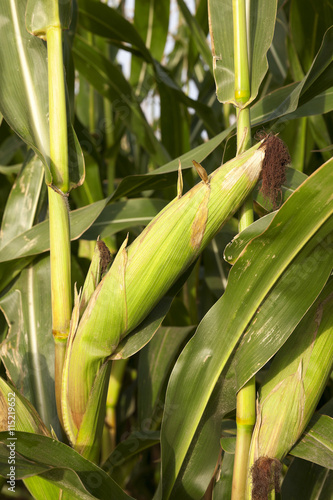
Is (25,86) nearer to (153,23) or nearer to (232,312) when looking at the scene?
(232,312)

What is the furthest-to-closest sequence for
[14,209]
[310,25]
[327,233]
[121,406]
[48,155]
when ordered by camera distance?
[121,406], [310,25], [14,209], [48,155], [327,233]

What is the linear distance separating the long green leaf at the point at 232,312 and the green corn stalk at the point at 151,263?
5 cm

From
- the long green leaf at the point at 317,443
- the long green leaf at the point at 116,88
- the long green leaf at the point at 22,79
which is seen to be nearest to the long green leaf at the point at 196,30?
the long green leaf at the point at 116,88

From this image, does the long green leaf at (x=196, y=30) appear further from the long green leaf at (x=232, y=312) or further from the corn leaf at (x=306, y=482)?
the corn leaf at (x=306, y=482)

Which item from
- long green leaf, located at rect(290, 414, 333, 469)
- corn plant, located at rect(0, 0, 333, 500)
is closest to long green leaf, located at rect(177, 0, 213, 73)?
corn plant, located at rect(0, 0, 333, 500)

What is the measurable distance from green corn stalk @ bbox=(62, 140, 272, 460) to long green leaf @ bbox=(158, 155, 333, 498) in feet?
0.18

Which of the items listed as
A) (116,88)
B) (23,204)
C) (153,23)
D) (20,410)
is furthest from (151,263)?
(153,23)

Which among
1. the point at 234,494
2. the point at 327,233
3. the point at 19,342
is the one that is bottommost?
the point at 234,494

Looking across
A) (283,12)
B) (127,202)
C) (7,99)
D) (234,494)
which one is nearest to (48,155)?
(7,99)

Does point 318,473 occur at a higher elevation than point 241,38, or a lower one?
lower

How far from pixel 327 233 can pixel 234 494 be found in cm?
33

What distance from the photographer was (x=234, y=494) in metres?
0.54

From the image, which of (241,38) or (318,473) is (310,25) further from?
(318,473)

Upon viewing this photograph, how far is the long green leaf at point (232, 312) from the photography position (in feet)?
1.50
